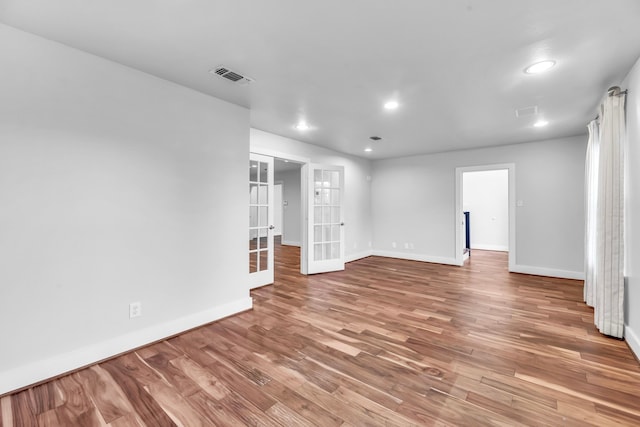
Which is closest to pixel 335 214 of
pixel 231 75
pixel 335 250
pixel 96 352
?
pixel 335 250

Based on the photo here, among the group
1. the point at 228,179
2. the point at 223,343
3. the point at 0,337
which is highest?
the point at 228,179

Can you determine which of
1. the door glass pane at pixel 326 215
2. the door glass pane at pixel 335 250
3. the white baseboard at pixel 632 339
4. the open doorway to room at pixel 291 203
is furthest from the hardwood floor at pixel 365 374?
the open doorway to room at pixel 291 203

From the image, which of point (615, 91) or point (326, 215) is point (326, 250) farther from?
point (615, 91)

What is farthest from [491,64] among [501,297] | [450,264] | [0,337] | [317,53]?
[450,264]

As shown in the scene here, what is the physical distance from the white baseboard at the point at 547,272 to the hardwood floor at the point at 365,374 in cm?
161

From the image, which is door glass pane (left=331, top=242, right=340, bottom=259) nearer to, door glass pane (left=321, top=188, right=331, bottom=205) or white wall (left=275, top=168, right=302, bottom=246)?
door glass pane (left=321, top=188, right=331, bottom=205)

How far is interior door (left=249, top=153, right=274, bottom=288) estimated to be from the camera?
14.0ft

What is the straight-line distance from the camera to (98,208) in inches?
88.5

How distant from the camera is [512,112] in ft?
11.6

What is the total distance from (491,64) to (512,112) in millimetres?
1549

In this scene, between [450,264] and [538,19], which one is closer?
[538,19]

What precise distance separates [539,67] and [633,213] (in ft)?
4.91

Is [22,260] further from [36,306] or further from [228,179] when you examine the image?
[228,179]

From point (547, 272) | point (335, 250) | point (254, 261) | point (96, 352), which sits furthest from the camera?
point (335, 250)
